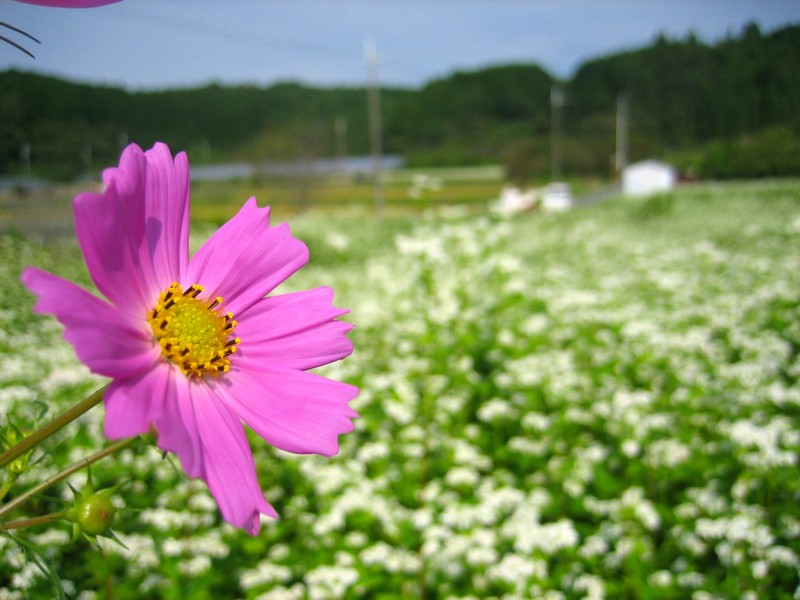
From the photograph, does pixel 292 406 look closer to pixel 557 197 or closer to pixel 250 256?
pixel 250 256

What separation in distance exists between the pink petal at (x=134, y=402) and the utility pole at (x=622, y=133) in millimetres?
26088

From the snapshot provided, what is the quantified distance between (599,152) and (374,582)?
35.7 m

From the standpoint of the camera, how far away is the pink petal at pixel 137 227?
27 centimetres

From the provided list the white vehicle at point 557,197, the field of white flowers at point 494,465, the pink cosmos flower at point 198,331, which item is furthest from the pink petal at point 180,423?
the white vehicle at point 557,197

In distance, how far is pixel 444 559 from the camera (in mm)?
1689

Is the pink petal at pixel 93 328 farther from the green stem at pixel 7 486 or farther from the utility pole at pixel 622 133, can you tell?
the utility pole at pixel 622 133

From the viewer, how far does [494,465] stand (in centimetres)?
247

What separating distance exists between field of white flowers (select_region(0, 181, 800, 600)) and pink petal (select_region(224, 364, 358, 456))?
12.5 inches

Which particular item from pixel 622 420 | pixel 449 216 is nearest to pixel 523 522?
pixel 622 420

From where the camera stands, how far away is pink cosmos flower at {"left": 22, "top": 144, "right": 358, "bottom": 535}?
25 centimetres

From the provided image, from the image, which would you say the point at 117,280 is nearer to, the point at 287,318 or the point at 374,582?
the point at 287,318

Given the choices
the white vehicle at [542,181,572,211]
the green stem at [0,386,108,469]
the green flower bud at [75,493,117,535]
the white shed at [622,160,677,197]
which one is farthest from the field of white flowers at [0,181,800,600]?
the white shed at [622,160,677,197]

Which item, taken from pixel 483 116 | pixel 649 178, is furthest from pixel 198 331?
pixel 483 116

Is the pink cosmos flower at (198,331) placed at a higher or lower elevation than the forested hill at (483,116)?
lower
